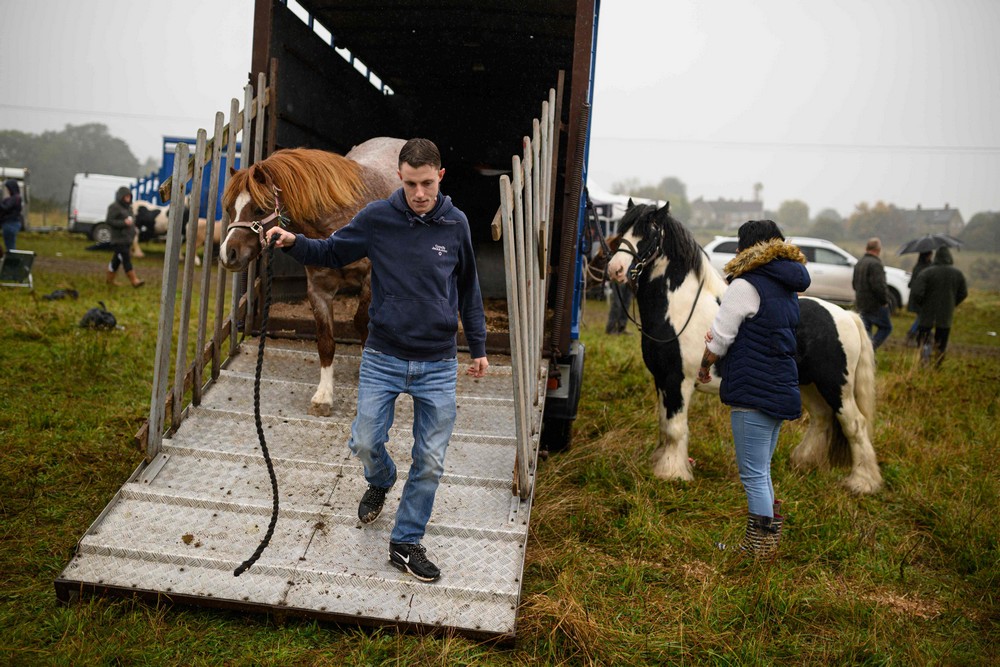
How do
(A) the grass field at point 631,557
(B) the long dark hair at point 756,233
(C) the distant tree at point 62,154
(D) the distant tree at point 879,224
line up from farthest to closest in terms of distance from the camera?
(C) the distant tree at point 62,154 < (D) the distant tree at point 879,224 < (B) the long dark hair at point 756,233 < (A) the grass field at point 631,557

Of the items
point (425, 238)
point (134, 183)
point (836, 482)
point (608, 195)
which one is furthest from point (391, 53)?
point (134, 183)

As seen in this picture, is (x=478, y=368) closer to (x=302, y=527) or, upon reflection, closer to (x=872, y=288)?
(x=302, y=527)

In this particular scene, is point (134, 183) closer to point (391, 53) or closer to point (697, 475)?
point (391, 53)

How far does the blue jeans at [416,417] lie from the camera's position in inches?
122

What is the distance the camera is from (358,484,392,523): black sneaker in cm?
337

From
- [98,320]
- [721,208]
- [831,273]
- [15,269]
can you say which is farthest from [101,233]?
[721,208]

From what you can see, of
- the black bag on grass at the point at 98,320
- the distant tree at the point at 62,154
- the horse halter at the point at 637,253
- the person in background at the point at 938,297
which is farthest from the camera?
the distant tree at the point at 62,154

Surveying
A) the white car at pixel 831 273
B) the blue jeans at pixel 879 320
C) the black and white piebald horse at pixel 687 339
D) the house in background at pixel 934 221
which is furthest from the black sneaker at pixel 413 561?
the house in background at pixel 934 221

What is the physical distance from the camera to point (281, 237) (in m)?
2.99

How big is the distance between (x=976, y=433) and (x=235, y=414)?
6.08 metres

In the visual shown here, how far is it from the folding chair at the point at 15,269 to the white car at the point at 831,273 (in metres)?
13.1

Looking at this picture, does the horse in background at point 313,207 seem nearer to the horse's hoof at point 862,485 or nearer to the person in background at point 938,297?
the horse's hoof at point 862,485

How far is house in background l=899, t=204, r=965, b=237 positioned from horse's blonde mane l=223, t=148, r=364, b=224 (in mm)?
33073

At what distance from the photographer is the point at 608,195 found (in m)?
18.8
